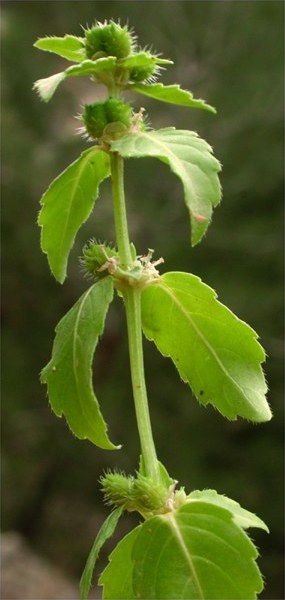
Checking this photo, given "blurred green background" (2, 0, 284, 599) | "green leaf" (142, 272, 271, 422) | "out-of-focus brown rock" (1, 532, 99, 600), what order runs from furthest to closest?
"blurred green background" (2, 0, 284, 599), "out-of-focus brown rock" (1, 532, 99, 600), "green leaf" (142, 272, 271, 422)

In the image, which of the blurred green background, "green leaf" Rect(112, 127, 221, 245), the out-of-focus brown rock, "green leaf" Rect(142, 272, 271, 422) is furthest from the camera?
the blurred green background

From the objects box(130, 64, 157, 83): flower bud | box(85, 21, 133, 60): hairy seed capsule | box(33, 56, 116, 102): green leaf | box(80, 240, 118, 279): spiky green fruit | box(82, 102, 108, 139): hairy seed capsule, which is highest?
box(85, 21, 133, 60): hairy seed capsule

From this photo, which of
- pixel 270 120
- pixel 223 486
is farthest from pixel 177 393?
pixel 270 120

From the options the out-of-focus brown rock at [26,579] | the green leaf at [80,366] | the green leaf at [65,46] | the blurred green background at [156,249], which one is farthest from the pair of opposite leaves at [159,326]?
the blurred green background at [156,249]

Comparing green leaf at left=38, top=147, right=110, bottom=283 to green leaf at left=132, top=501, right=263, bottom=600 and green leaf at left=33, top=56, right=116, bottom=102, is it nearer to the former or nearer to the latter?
green leaf at left=33, top=56, right=116, bottom=102

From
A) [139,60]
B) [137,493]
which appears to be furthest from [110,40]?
[137,493]

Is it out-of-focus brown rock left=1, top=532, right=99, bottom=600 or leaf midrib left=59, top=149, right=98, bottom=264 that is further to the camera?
out-of-focus brown rock left=1, top=532, right=99, bottom=600

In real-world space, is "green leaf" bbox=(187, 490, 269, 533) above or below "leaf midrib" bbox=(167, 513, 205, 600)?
above

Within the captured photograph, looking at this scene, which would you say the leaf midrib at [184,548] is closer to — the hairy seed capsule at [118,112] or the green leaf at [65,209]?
the green leaf at [65,209]

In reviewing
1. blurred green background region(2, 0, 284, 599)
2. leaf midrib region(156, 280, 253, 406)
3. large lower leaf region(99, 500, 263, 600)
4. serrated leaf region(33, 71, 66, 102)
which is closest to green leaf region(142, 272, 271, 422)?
leaf midrib region(156, 280, 253, 406)

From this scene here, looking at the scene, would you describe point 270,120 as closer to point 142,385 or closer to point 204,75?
point 204,75
